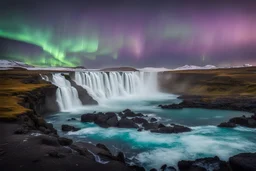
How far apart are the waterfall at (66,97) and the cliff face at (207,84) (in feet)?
125

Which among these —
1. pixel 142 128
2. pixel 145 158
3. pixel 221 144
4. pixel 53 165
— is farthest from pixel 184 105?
pixel 53 165

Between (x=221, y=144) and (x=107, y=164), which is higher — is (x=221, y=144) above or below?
below

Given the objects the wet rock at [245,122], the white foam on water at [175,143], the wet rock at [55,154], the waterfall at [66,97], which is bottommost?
the white foam on water at [175,143]

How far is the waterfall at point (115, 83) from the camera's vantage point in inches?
2140

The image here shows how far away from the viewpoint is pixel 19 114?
19.5m

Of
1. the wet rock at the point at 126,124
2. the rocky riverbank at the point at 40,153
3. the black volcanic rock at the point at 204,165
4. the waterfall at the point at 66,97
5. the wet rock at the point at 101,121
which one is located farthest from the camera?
the waterfall at the point at 66,97

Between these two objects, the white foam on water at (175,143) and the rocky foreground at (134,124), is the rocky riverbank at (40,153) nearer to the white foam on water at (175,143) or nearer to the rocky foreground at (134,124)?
the white foam on water at (175,143)

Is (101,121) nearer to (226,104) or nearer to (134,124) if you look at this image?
(134,124)

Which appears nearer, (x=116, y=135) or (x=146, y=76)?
(x=116, y=135)

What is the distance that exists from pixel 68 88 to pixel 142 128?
2314cm

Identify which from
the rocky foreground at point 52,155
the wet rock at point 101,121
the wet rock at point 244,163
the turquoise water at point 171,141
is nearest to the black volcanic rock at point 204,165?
the rocky foreground at point 52,155

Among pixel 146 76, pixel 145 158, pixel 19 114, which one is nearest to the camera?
pixel 145 158

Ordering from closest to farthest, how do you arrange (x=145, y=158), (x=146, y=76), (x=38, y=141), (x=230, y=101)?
(x=38, y=141) < (x=145, y=158) < (x=230, y=101) < (x=146, y=76)

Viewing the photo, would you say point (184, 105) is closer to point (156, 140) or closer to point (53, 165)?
point (156, 140)
